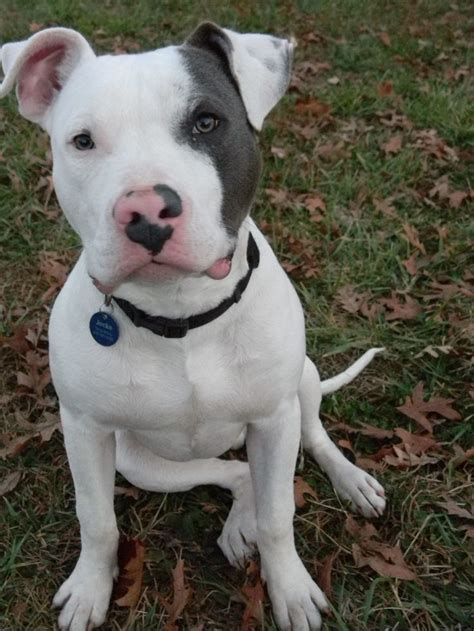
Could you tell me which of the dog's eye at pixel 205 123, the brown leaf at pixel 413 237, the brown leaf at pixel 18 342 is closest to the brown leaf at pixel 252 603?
the dog's eye at pixel 205 123

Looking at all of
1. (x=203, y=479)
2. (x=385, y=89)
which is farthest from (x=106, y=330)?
(x=385, y=89)

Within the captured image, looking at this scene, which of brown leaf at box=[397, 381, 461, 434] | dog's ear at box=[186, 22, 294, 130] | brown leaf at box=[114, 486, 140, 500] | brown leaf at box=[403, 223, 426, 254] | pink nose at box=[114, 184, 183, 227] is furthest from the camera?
brown leaf at box=[403, 223, 426, 254]

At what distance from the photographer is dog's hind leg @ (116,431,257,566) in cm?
265

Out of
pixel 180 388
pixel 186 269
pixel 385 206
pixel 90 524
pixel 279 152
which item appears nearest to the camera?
pixel 186 269

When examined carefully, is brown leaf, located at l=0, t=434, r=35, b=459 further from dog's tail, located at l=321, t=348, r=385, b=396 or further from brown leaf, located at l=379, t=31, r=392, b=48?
brown leaf, located at l=379, t=31, r=392, b=48

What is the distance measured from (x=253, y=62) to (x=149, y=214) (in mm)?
684

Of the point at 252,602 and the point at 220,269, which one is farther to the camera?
the point at 252,602

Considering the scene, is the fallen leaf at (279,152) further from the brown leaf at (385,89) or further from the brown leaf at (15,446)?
the brown leaf at (15,446)

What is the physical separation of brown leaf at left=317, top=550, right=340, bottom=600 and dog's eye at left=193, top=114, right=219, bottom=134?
163 cm

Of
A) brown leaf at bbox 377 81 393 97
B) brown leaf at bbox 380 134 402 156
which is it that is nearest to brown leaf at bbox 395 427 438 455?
brown leaf at bbox 380 134 402 156

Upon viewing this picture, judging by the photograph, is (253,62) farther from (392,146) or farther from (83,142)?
(392,146)

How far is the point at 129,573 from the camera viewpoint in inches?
102

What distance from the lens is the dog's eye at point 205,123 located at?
180 cm

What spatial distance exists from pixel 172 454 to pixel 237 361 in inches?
20.2
